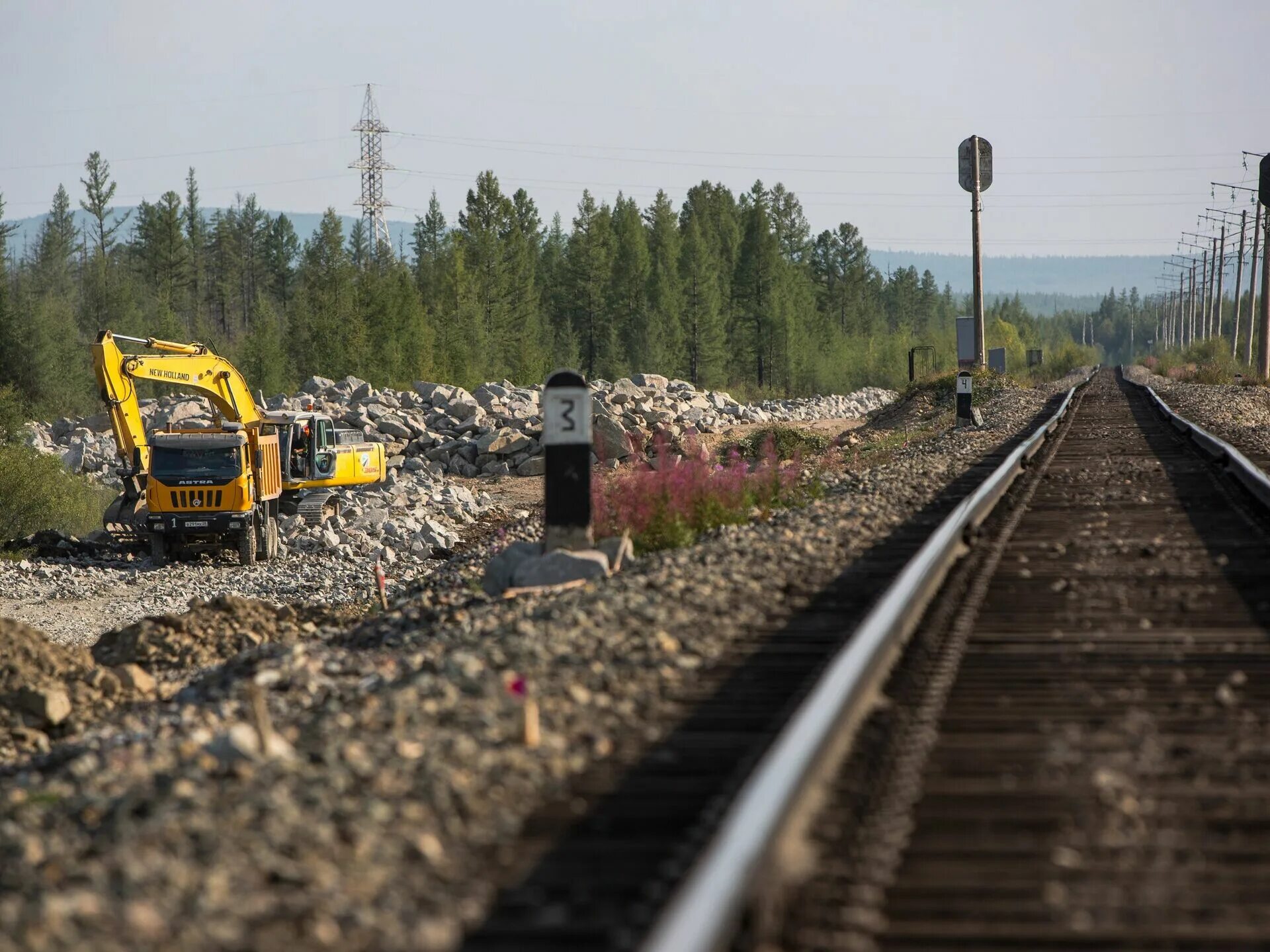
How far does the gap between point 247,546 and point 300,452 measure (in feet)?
15.6

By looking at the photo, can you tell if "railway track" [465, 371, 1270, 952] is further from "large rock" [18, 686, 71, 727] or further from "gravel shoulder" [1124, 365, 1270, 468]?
"gravel shoulder" [1124, 365, 1270, 468]

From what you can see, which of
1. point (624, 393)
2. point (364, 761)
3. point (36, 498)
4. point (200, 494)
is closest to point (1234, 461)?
point (364, 761)

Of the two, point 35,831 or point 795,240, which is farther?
point 795,240

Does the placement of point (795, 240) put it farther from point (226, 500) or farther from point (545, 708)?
point (545, 708)

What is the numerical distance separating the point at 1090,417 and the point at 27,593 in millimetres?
22423

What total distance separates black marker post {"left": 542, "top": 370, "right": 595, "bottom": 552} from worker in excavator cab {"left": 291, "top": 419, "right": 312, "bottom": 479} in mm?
21817

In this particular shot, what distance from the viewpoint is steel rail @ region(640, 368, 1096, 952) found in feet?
10.8

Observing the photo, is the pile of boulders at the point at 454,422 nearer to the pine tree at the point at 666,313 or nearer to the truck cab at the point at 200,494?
the truck cab at the point at 200,494

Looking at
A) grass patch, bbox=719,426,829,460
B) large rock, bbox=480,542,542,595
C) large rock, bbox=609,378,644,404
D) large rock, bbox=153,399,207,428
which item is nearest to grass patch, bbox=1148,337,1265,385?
grass patch, bbox=719,426,829,460

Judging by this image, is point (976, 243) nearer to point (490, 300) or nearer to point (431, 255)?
point (490, 300)

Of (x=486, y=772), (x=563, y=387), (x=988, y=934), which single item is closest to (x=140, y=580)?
(x=563, y=387)

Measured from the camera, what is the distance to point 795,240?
14075cm

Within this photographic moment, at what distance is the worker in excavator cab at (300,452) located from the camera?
33.2 meters

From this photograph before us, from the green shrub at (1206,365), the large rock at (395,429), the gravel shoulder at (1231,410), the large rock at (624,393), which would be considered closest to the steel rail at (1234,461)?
the gravel shoulder at (1231,410)
